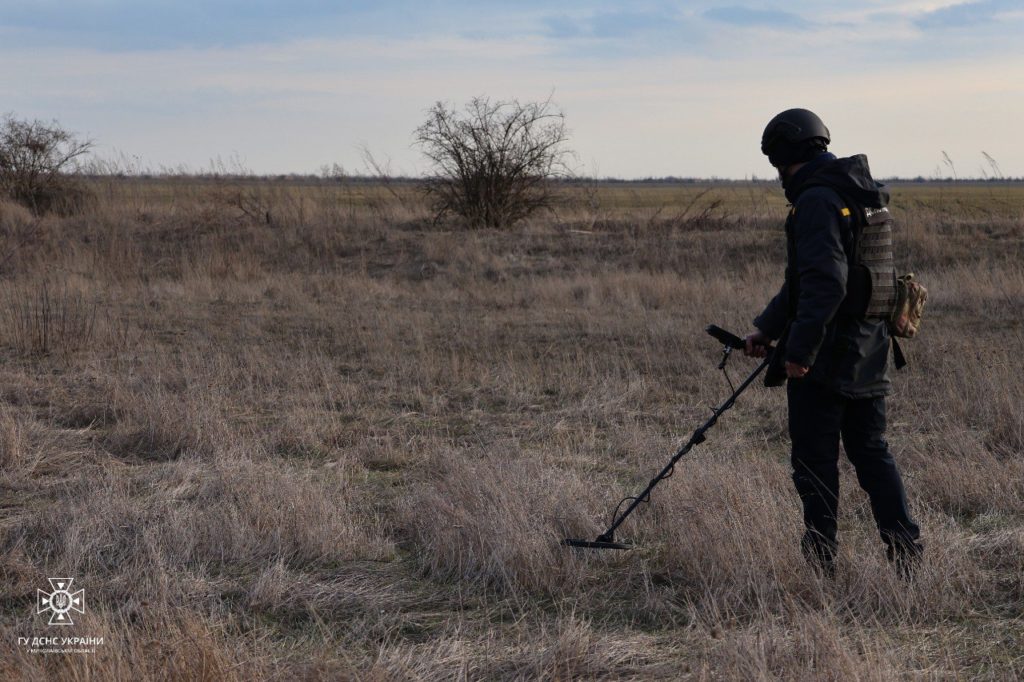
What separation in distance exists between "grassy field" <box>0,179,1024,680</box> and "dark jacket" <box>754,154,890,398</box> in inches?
30.0

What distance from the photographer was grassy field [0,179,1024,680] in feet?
11.3

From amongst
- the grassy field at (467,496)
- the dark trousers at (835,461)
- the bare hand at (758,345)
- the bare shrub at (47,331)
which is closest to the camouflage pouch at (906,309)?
the dark trousers at (835,461)

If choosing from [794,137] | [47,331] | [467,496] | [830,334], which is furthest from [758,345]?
[47,331]

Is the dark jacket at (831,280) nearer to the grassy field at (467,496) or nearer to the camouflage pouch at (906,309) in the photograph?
the camouflage pouch at (906,309)

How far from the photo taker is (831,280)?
3.66 meters

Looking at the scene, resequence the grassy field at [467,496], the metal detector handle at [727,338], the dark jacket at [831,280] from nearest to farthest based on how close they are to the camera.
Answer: the grassy field at [467,496] < the dark jacket at [831,280] < the metal detector handle at [727,338]

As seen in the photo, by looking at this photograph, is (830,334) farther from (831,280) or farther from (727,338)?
(727,338)

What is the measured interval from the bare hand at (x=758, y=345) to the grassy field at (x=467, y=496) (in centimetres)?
73

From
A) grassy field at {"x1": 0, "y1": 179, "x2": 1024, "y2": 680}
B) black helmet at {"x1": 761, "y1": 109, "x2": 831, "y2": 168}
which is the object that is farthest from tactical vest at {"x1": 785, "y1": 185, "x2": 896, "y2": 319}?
grassy field at {"x1": 0, "y1": 179, "x2": 1024, "y2": 680}

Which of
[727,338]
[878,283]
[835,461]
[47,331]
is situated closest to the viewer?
[878,283]

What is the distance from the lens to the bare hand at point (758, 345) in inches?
162

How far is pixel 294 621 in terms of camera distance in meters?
3.81

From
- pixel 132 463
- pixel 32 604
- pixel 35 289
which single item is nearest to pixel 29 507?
pixel 132 463

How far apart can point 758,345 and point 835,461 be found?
55cm
